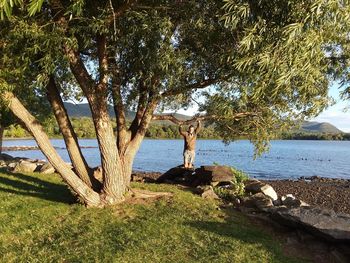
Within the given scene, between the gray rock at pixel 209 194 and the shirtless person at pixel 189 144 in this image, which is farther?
the shirtless person at pixel 189 144

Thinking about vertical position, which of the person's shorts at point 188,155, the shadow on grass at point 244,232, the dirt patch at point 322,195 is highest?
the person's shorts at point 188,155

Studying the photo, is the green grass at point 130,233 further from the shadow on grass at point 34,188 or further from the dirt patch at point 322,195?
the dirt patch at point 322,195

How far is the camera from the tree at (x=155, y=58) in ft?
26.8

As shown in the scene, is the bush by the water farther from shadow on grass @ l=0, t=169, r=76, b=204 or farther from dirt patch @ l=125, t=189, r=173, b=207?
shadow on grass @ l=0, t=169, r=76, b=204

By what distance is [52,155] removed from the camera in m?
12.2

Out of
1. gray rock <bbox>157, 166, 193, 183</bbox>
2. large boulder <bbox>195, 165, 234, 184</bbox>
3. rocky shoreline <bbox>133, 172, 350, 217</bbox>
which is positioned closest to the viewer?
large boulder <bbox>195, 165, 234, 184</bbox>

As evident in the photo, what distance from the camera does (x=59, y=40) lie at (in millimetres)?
9695

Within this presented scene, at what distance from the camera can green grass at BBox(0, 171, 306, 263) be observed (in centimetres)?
907

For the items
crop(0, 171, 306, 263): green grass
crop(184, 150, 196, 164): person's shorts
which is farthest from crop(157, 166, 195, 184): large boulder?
crop(0, 171, 306, 263): green grass

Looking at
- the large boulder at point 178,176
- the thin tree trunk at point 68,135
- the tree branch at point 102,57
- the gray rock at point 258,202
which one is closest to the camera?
the tree branch at point 102,57

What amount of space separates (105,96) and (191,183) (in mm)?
8369

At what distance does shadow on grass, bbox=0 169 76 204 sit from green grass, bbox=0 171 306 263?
0.72ft

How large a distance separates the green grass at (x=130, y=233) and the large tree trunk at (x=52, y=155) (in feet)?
1.43

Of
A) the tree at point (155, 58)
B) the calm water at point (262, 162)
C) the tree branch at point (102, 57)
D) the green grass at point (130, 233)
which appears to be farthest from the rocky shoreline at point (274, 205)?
the calm water at point (262, 162)
